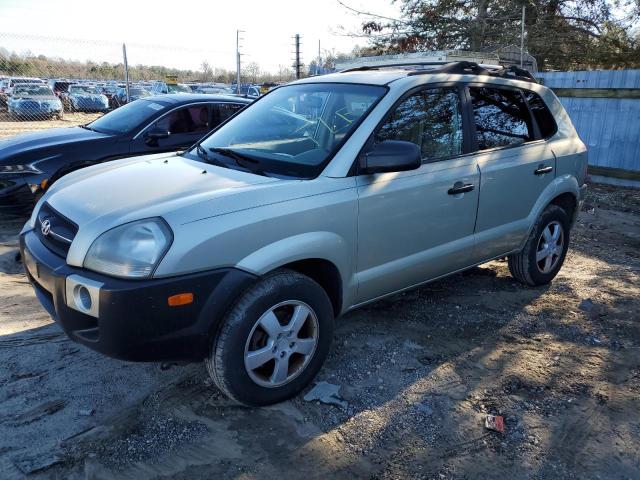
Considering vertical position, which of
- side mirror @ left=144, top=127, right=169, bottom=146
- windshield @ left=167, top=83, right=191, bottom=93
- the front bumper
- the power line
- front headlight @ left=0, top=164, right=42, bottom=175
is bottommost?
the front bumper

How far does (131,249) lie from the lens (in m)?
2.48

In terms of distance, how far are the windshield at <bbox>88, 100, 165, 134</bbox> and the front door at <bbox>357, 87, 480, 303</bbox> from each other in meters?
4.30

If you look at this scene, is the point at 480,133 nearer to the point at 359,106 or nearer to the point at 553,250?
the point at 359,106

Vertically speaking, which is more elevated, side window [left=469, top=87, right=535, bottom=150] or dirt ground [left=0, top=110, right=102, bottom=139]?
side window [left=469, top=87, right=535, bottom=150]

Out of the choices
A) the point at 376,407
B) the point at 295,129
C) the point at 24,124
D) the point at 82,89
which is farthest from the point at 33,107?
the point at 376,407

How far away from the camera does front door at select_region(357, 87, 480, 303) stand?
3287 mm

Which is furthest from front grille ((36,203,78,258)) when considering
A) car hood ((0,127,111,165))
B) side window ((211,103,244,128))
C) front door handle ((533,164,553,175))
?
side window ((211,103,244,128))

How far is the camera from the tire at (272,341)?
272 centimetres

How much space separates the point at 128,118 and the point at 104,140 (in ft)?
2.11

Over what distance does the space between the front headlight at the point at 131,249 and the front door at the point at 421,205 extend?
1.20 meters

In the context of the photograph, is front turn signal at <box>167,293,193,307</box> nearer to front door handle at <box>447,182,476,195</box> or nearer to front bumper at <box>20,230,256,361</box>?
front bumper at <box>20,230,256,361</box>

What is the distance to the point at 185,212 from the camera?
8.45 feet

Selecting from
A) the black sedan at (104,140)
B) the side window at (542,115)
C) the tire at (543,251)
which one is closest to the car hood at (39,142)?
the black sedan at (104,140)

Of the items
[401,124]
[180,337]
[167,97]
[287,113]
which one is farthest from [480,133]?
[167,97]
